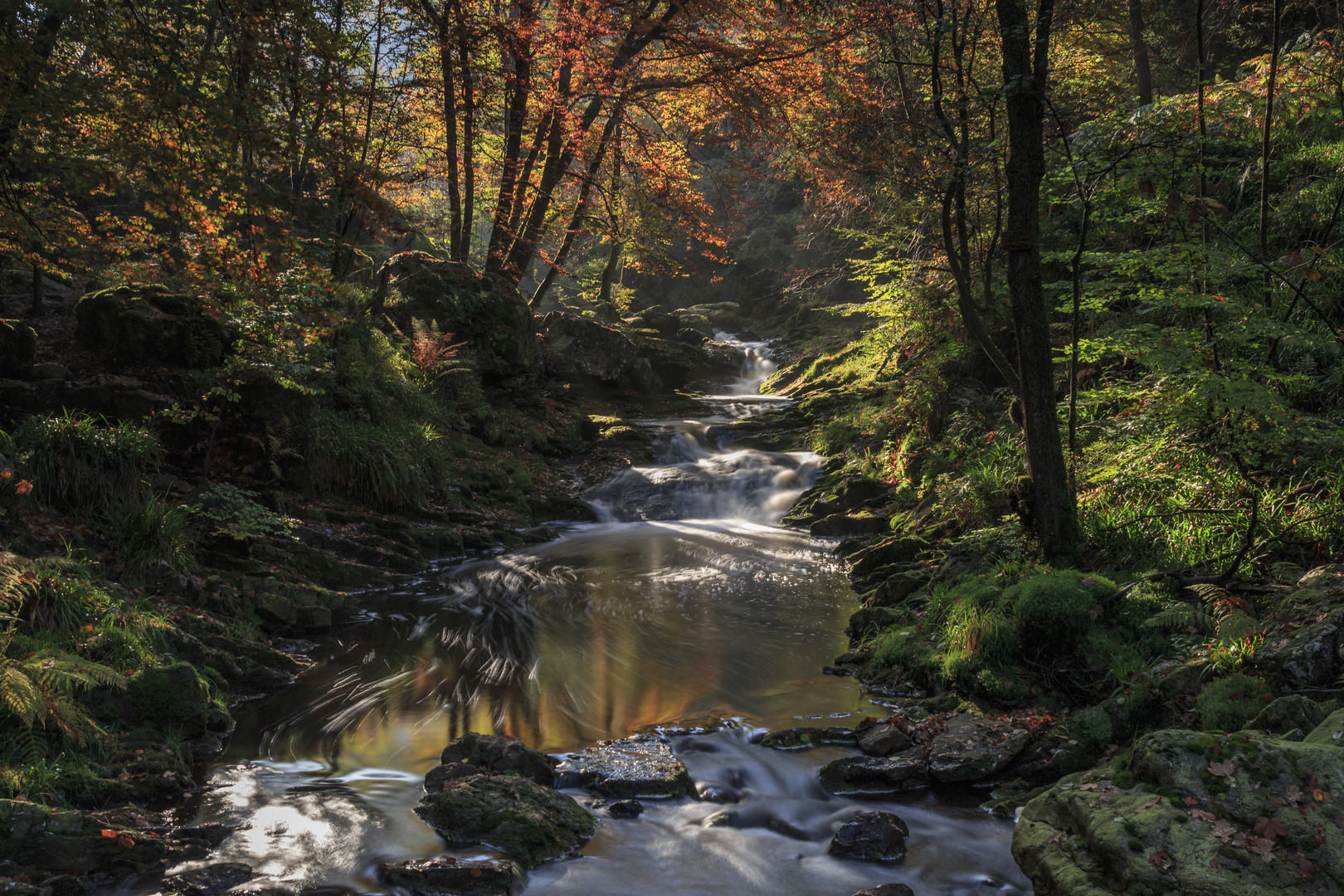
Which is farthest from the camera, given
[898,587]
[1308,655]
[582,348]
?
[582,348]

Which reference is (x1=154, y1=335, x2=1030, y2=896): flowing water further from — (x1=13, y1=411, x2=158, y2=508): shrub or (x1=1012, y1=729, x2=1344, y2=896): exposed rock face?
(x1=13, y1=411, x2=158, y2=508): shrub

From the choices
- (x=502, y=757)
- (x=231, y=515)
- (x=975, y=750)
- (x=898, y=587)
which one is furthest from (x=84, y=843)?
(x=898, y=587)

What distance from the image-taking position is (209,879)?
3377mm

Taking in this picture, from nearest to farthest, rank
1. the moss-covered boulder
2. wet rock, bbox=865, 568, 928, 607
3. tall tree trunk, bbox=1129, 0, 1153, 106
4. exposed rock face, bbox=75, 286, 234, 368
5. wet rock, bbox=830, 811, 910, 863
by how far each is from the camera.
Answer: wet rock, bbox=830, 811, 910, 863
the moss-covered boulder
wet rock, bbox=865, 568, 928, 607
exposed rock face, bbox=75, 286, 234, 368
tall tree trunk, bbox=1129, 0, 1153, 106

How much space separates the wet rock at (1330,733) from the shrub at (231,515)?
7744mm

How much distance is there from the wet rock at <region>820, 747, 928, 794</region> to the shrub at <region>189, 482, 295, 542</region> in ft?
18.5

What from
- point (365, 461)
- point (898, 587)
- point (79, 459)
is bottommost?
point (898, 587)

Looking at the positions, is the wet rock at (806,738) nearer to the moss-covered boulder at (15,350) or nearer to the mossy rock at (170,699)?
the mossy rock at (170,699)

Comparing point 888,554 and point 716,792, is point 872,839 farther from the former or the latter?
point 888,554

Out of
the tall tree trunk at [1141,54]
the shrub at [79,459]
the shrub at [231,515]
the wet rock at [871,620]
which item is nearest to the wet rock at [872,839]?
the wet rock at [871,620]

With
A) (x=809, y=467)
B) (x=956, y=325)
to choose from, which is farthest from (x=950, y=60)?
(x=809, y=467)

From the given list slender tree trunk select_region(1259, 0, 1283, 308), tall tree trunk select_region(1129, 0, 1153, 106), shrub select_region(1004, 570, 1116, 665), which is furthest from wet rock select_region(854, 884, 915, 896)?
tall tree trunk select_region(1129, 0, 1153, 106)

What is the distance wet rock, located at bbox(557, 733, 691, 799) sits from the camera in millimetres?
4535

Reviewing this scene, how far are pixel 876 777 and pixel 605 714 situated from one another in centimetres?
215
